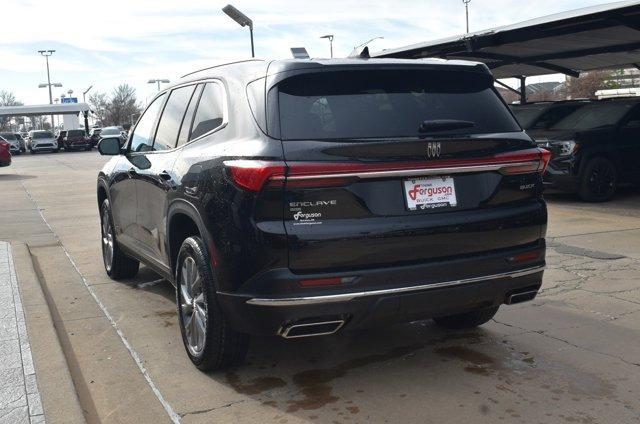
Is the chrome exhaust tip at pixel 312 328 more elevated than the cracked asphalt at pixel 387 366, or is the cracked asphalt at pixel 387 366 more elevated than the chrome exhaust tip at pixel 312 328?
the chrome exhaust tip at pixel 312 328

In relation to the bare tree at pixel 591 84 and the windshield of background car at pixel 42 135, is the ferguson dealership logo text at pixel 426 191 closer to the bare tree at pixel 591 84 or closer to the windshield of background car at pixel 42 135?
the bare tree at pixel 591 84

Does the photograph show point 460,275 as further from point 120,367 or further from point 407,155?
point 120,367

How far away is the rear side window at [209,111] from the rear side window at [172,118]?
330mm

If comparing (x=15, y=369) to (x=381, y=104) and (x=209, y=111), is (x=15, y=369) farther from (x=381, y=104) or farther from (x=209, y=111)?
(x=381, y=104)

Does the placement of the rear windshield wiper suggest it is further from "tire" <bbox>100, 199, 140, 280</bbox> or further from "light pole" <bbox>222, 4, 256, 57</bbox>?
"light pole" <bbox>222, 4, 256, 57</bbox>

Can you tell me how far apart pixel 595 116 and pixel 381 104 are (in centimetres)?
973

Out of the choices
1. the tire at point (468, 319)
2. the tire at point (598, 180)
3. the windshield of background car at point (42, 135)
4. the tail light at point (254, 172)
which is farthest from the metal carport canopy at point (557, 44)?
Result: the windshield of background car at point (42, 135)

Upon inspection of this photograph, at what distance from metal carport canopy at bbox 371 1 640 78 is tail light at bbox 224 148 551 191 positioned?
8.16 m

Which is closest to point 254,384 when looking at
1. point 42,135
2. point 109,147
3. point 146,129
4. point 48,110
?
point 146,129

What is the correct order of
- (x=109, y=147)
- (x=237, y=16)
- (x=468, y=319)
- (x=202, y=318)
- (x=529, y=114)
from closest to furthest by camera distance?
(x=202, y=318), (x=468, y=319), (x=109, y=147), (x=529, y=114), (x=237, y=16)

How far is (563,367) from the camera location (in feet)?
13.6

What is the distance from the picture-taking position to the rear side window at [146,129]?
5.50m

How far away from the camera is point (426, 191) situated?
12.0 ft

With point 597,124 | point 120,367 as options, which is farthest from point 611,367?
point 597,124
